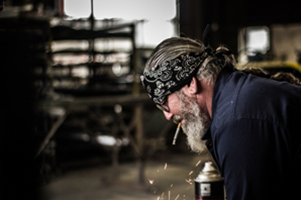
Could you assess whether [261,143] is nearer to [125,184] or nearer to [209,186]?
[209,186]

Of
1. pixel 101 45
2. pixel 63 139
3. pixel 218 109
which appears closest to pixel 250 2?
pixel 101 45

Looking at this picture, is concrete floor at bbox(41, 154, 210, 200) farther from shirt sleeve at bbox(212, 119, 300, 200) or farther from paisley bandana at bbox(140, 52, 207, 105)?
shirt sleeve at bbox(212, 119, 300, 200)

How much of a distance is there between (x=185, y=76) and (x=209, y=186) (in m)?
0.44

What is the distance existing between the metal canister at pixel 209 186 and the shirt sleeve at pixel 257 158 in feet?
0.91

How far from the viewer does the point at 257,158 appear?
3.68 feet

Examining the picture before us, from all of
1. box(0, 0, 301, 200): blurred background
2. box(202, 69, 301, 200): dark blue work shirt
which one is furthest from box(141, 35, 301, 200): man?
box(0, 0, 301, 200): blurred background

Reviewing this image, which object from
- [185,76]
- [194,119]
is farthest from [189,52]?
[194,119]

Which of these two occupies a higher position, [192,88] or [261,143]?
[192,88]

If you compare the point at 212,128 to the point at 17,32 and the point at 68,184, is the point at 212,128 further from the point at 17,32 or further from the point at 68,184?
the point at 68,184

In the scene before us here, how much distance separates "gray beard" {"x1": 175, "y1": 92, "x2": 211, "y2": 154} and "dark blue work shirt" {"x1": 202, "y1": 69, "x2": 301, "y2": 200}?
26 cm

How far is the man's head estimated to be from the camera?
140cm

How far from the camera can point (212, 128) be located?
A: 1262mm

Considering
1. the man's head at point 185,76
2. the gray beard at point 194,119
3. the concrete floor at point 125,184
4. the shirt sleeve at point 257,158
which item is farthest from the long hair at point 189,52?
the concrete floor at point 125,184

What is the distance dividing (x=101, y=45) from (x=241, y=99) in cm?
592
